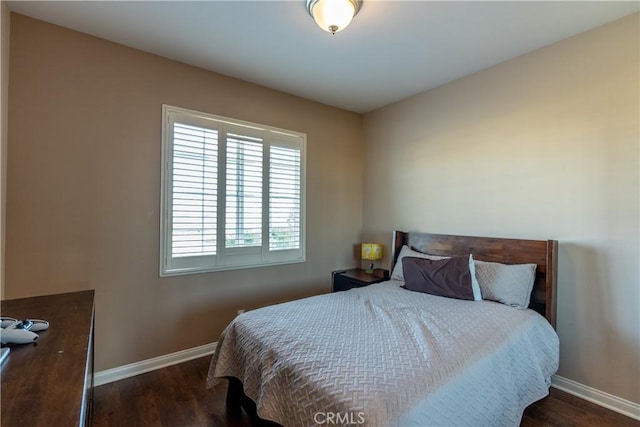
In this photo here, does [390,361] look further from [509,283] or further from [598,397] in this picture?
[598,397]

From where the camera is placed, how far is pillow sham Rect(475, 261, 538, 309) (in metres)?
2.21

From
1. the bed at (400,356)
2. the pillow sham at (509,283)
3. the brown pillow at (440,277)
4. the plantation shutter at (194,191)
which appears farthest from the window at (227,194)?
the pillow sham at (509,283)

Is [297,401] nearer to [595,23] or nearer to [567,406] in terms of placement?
[567,406]

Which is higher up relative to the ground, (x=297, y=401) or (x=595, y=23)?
(x=595, y=23)

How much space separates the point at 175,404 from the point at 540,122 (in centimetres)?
354

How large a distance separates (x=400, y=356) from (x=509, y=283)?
1389 millimetres

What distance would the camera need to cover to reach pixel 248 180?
301cm

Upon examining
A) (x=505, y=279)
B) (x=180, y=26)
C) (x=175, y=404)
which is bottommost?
(x=175, y=404)

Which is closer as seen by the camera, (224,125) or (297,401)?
(297,401)

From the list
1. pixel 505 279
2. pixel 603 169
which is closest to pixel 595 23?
pixel 603 169

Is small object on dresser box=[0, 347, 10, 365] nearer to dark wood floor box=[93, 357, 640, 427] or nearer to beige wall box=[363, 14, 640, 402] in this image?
dark wood floor box=[93, 357, 640, 427]

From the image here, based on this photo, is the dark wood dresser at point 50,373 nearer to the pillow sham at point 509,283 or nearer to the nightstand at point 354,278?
the nightstand at point 354,278

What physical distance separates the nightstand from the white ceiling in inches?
83.1

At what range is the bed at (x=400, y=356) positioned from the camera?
1.18 m
